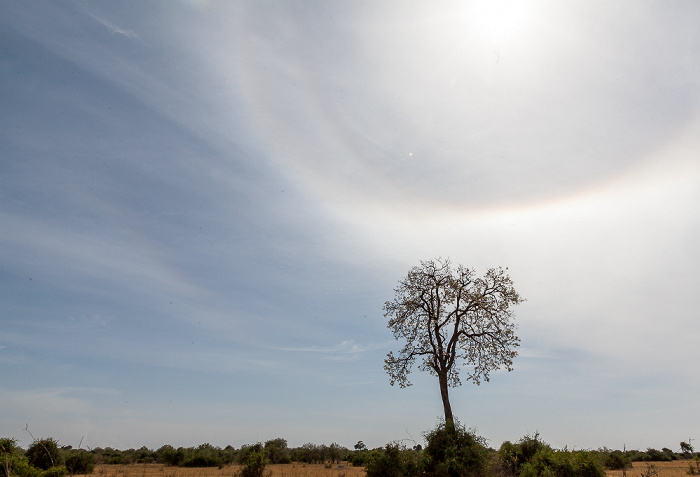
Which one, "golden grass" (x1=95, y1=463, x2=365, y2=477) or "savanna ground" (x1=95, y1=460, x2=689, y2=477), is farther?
"golden grass" (x1=95, y1=463, x2=365, y2=477)

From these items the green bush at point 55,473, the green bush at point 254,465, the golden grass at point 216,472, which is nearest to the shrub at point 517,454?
the golden grass at point 216,472

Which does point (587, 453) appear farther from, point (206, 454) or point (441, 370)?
point (206, 454)

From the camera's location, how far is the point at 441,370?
25875 millimetres

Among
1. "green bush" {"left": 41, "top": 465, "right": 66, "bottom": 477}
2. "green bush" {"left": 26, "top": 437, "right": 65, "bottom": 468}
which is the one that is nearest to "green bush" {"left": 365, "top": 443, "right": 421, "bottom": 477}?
"green bush" {"left": 41, "top": 465, "right": 66, "bottom": 477}

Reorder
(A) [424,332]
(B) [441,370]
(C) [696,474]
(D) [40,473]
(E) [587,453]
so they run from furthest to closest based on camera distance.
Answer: (C) [696,474], (A) [424,332], (B) [441,370], (E) [587,453], (D) [40,473]

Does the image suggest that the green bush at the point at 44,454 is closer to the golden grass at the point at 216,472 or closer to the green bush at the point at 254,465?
the golden grass at the point at 216,472

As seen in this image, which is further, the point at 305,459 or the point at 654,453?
the point at 654,453

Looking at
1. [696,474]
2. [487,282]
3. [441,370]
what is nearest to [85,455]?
[441,370]

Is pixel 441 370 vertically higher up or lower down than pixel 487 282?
lower down

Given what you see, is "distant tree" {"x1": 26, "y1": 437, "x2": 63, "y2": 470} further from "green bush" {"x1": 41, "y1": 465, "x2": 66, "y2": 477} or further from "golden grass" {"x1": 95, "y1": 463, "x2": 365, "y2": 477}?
"green bush" {"x1": 41, "y1": 465, "x2": 66, "y2": 477}

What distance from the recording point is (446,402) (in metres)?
24.7

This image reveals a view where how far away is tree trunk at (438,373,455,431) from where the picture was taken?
22594mm

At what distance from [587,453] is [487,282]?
1074 cm

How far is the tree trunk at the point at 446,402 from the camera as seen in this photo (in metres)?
22.6
